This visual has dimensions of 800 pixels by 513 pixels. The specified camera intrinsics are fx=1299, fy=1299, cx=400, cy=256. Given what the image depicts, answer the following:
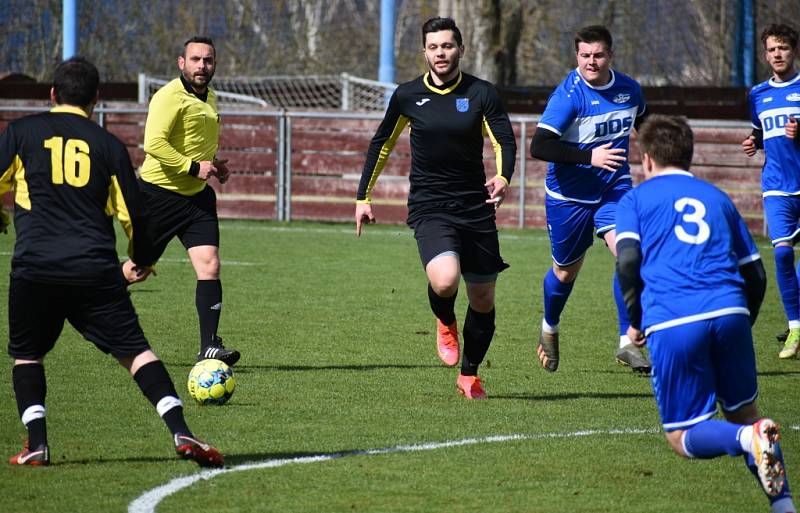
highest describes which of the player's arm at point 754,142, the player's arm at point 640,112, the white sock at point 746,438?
the player's arm at point 640,112

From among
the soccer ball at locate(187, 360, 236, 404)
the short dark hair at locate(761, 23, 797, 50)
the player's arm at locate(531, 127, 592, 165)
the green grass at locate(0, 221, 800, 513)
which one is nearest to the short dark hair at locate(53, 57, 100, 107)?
the green grass at locate(0, 221, 800, 513)

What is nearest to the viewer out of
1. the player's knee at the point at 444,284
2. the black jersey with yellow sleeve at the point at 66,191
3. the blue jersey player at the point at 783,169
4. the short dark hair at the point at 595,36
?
the black jersey with yellow sleeve at the point at 66,191

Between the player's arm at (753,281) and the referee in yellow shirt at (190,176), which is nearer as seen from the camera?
the player's arm at (753,281)

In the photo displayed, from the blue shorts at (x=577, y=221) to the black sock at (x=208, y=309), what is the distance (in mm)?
2172

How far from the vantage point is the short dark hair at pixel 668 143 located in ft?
16.0

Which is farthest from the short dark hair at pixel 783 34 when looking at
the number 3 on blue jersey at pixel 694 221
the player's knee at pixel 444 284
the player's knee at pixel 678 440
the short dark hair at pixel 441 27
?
the player's knee at pixel 678 440

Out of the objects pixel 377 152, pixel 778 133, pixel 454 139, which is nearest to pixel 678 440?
pixel 454 139

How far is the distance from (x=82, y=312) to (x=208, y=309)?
267cm

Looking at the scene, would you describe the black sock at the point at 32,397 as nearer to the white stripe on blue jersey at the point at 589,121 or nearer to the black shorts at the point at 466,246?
the black shorts at the point at 466,246

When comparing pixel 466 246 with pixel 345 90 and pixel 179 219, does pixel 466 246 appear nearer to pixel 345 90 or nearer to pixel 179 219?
pixel 179 219

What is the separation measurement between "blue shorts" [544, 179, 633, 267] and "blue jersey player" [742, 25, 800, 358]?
1.76m

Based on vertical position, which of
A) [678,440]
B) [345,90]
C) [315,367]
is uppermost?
[345,90]

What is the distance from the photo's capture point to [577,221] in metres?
8.24

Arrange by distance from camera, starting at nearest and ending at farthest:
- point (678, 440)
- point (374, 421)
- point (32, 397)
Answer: point (678, 440)
point (32, 397)
point (374, 421)
